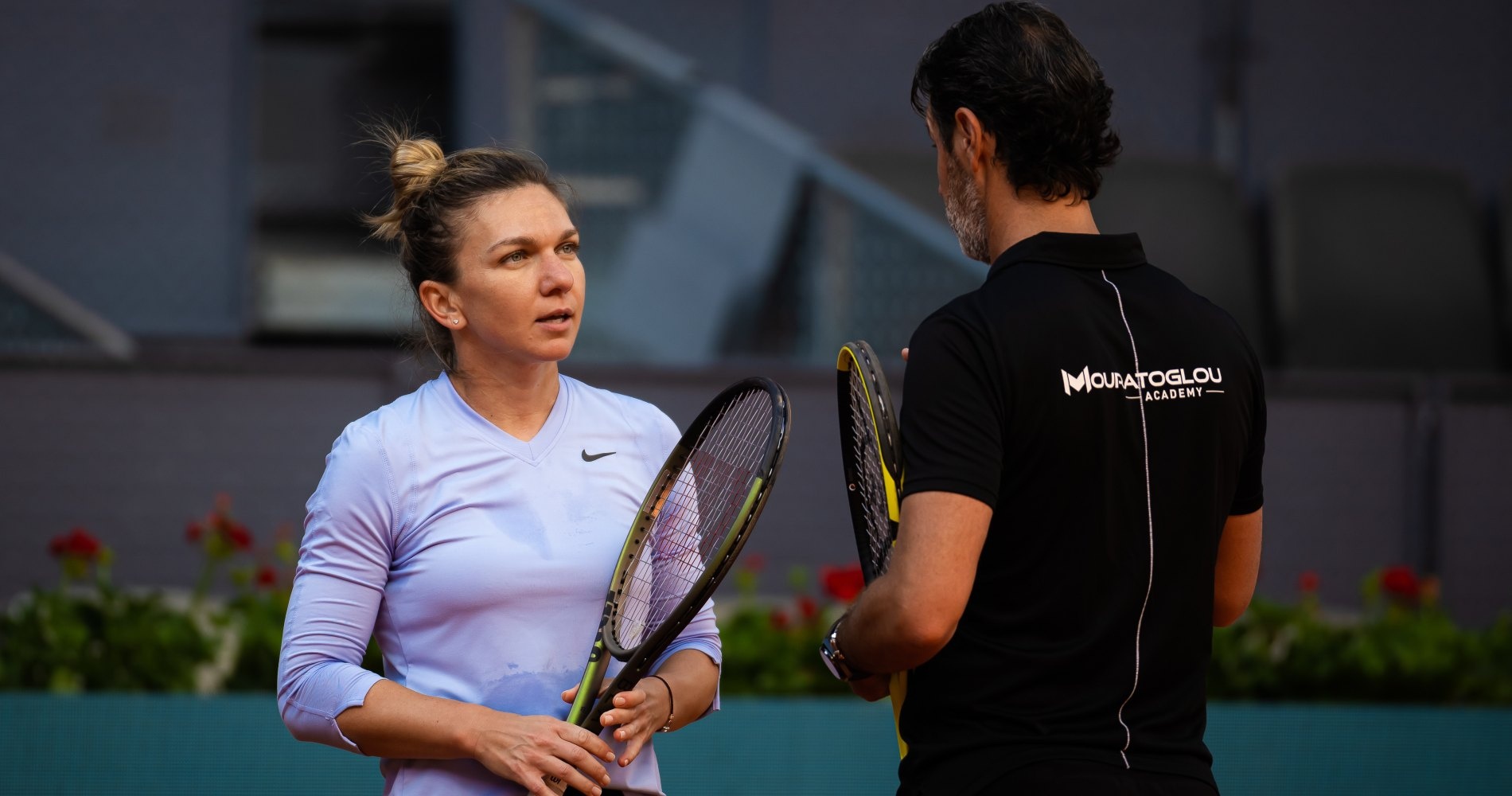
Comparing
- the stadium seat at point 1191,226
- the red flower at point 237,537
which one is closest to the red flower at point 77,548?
the red flower at point 237,537

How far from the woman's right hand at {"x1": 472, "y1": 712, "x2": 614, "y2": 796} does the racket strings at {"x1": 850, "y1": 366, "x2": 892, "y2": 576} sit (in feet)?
1.48

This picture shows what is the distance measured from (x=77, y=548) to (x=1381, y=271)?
598cm

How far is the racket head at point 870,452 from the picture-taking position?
2.00 metres

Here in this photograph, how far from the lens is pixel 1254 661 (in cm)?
477

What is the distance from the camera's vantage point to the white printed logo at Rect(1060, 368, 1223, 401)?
6.09 feet

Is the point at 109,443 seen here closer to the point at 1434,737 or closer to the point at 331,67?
the point at 331,67

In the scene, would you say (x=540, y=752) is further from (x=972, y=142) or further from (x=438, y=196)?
(x=972, y=142)

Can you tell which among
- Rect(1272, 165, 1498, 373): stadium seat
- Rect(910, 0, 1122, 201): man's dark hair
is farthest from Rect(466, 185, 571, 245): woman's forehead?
Rect(1272, 165, 1498, 373): stadium seat

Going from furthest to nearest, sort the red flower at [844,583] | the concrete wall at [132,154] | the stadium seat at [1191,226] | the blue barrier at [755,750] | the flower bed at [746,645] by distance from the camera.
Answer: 1. the concrete wall at [132,154]
2. the stadium seat at [1191,226]
3. the red flower at [844,583]
4. the flower bed at [746,645]
5. the blue barrier at [755,750]

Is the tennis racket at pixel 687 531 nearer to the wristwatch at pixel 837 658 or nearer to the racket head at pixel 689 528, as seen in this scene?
the racket head at pixel 689 528

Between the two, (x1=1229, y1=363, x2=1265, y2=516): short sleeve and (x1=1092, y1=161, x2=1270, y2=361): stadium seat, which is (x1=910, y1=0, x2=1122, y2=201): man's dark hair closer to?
(x1=1229, y1=363, x2=1265, y2=516): short sleeve

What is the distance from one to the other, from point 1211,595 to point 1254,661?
2.99 m

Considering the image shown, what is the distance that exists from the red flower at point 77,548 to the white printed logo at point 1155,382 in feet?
12.1

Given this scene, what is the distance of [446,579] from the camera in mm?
2125
